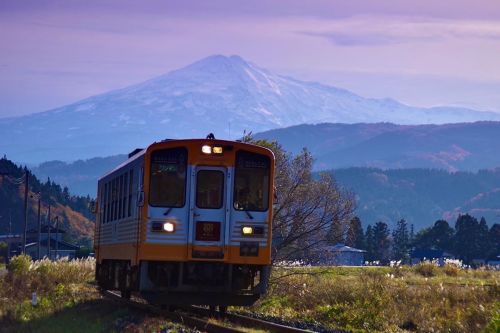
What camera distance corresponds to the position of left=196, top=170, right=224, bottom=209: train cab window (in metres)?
21.1

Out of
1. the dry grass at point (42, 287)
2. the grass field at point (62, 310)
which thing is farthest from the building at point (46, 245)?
the grass field at point (62, 310)

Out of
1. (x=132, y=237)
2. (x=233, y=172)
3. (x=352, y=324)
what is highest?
(x=233, y=172)

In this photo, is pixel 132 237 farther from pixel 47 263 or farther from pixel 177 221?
pixel 47 263

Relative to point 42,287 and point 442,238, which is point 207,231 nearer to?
point 42,287

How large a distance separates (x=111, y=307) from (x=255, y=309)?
12.2 feet

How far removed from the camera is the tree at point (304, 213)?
3319 cm

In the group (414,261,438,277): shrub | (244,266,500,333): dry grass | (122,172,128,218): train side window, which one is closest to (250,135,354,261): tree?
(244,266,500,333): dry grass

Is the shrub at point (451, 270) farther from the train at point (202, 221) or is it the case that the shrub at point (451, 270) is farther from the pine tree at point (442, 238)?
the pine tree at point (442, 238)

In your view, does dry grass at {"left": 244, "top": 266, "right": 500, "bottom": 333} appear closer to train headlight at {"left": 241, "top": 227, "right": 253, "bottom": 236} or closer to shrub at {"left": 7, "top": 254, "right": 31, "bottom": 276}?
train headlight at {"left": 241, "top": 227, "right": 253, "bottom": 236}

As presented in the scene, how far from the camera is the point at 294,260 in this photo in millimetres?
33844

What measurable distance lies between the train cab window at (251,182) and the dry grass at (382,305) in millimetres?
3265

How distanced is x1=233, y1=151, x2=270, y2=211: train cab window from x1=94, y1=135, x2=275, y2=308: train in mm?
20

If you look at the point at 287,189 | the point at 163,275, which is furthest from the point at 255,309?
the point at 287,189

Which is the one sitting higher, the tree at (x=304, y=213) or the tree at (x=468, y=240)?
the tree at (x=468, y=240)
